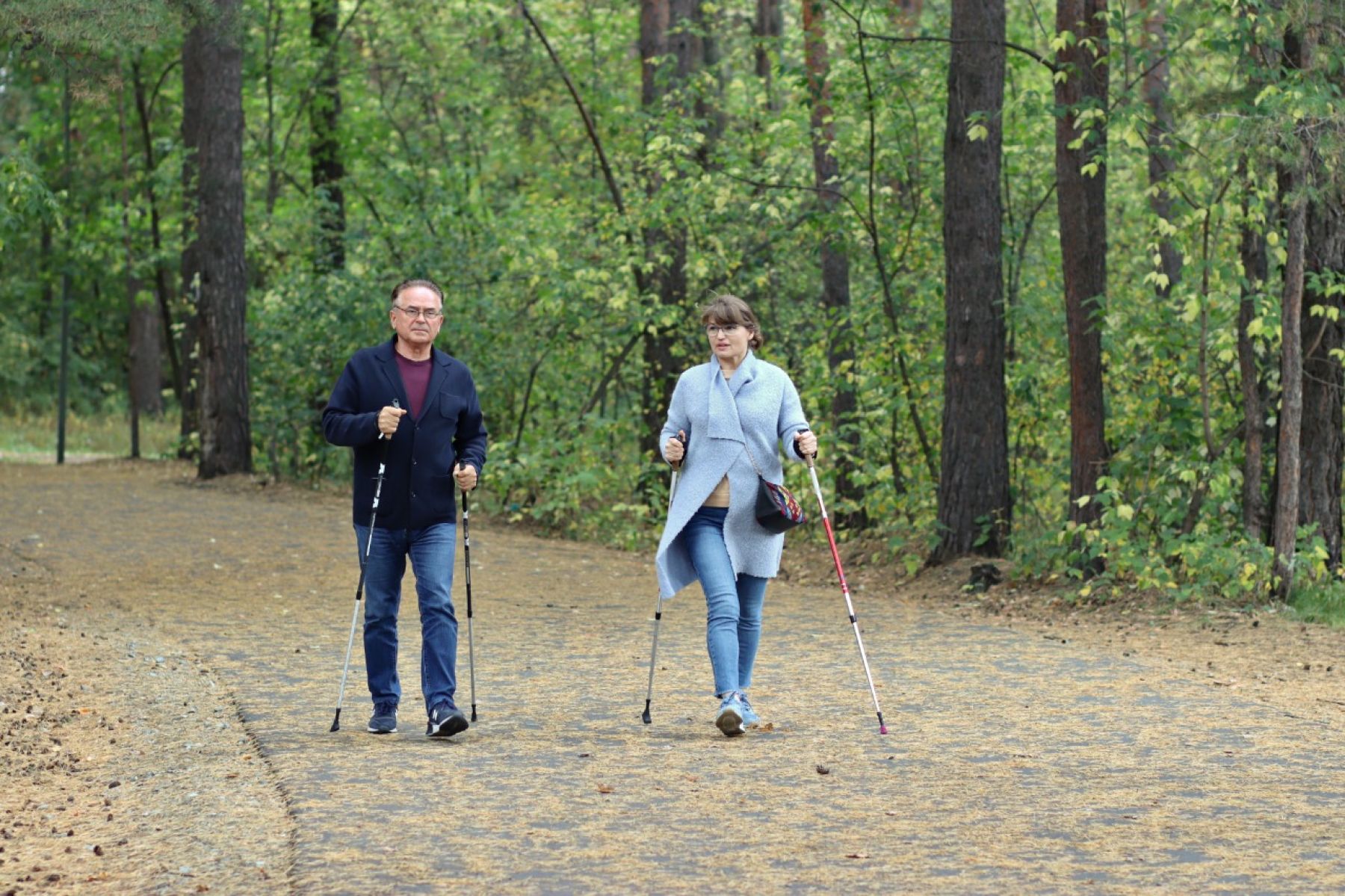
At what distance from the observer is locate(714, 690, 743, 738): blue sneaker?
748cm

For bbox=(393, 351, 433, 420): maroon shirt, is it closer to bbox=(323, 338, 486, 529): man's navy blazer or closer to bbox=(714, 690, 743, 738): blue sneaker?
bbox=(323, 338, 486, 529): man's navy blazer

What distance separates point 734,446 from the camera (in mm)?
7656

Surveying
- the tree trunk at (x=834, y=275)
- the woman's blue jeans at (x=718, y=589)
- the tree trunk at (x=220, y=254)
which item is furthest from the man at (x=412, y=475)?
the tree trunk at (x=220, y=254)

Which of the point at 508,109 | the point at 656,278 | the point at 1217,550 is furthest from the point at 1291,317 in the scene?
the point at 508,109

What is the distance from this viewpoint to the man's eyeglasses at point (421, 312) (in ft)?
24.7

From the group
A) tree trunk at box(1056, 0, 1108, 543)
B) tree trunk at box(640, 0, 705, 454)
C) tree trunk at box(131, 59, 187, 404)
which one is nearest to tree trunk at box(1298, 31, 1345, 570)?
tree trunk at box(1056, 0, 1108, 543)

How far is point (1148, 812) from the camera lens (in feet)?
20.0

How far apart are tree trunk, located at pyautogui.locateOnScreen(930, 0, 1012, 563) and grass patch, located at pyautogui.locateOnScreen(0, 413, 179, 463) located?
19337 mm

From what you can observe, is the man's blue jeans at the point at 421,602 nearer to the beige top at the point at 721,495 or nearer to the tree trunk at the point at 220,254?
the beige top at the point at 721,495

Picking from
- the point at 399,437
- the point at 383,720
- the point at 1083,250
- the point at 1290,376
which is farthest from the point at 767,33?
the point at 383,720

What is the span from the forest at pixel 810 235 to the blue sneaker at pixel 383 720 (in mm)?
4790

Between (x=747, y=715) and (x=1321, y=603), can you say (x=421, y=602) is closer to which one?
(x=747, y=715)

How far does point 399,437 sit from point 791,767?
219 cm

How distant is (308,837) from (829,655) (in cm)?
523
